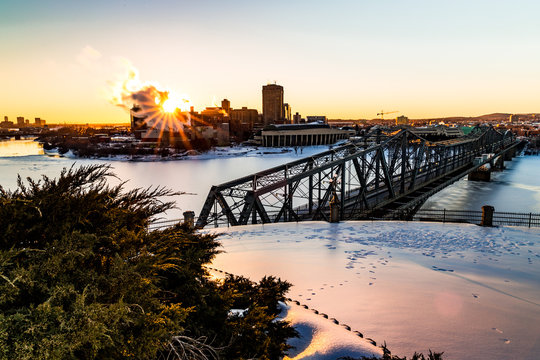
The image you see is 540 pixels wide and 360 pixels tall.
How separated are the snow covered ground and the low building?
15673 cm

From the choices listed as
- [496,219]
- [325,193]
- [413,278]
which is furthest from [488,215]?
[496,219]

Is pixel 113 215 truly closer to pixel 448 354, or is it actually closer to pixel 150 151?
pixel 448 354

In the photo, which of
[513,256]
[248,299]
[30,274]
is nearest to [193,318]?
[248,299]

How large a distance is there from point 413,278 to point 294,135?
6851 inches

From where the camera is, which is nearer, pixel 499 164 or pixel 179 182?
pixel 179 182

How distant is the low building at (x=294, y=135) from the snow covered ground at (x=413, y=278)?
156725 mm

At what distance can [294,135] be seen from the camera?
184250mm

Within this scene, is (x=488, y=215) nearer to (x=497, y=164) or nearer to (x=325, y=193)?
(x=325, y=193)

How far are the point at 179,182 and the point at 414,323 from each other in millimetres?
59423

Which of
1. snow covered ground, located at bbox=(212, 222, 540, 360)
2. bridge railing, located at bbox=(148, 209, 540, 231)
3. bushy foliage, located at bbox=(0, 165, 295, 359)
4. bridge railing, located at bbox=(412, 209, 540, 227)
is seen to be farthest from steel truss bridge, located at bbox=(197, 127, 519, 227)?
bushy foliage, located at bbox=(0, 165, 295, 359)

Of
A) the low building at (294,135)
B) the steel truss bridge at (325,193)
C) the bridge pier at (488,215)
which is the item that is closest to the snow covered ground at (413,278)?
the bridge pier at (488,215)

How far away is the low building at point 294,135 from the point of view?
176875 mm

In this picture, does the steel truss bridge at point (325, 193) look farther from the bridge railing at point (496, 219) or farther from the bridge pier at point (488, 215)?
the bridge pier at point (488, 215)

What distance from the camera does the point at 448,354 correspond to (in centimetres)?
769
